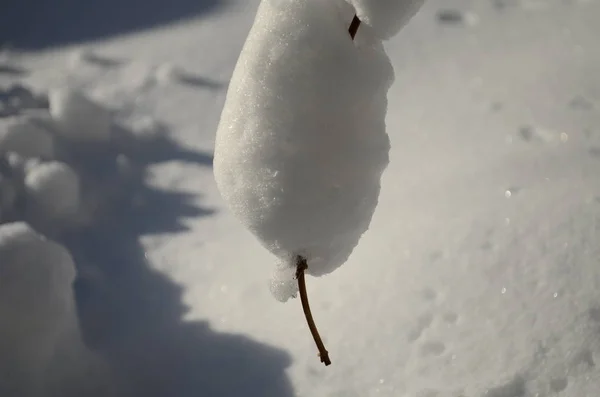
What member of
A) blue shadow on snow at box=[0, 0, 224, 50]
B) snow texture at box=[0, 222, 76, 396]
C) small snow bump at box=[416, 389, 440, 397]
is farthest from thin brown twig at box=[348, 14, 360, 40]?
blue shadow on snow at box=[0, 0, 224, 50]

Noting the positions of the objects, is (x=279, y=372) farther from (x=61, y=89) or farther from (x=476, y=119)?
(x=61, y=89)

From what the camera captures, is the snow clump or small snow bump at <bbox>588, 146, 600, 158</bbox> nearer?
the snow clump

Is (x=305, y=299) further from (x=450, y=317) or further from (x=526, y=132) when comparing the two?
(x=526, y=132)

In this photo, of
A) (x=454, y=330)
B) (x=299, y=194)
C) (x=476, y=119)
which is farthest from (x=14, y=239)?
(x=476, y=119)

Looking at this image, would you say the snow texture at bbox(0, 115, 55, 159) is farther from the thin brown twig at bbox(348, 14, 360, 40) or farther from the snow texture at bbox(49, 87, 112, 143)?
the thin brown twig at bbox(348, 14, 360, 40)

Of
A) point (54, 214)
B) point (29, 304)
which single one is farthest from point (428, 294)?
point (54, 214)
